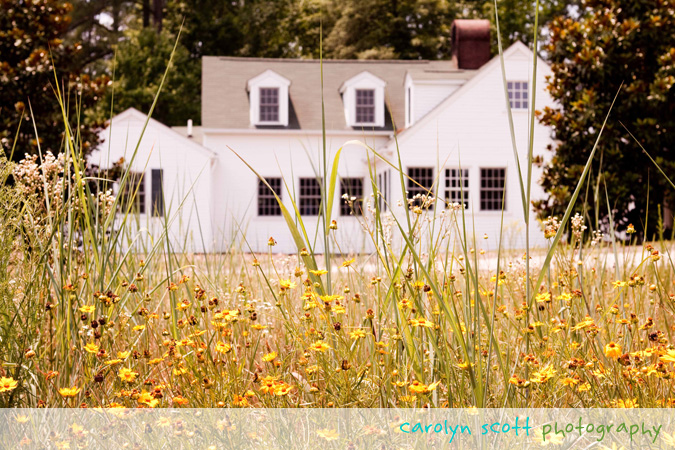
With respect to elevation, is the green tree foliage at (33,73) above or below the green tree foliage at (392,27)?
below

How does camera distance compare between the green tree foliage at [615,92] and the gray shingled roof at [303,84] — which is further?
the gray shingled roof at [303,84]

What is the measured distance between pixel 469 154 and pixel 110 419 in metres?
16.1

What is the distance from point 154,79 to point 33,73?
18.6m

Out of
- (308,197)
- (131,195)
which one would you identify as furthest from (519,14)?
(131,195)

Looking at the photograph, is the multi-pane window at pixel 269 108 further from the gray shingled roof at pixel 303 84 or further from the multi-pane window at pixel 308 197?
the multi-pane window at pixel 308 197

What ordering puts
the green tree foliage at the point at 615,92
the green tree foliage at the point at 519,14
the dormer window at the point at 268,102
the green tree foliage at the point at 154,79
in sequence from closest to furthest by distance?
the green tree foliage at the point at 615,92
the dormer window at the point at 268,102
the green tree foliage at the point at 154,79
the green tree foliage at the point at 519,14

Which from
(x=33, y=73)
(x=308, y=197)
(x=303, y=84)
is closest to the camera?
(x=33, y=73)

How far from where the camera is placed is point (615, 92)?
10.4 m

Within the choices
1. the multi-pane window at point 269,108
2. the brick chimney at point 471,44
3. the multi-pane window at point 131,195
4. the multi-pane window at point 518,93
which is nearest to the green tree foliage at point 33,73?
the multi-pane window at point 131,195

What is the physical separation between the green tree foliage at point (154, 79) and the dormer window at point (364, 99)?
9974mm

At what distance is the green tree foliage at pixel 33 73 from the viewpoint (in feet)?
29.7

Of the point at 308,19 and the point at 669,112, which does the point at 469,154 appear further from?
the point at 308,19

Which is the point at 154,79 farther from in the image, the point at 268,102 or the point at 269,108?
the point at 269,108

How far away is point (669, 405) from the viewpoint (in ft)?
6.64
